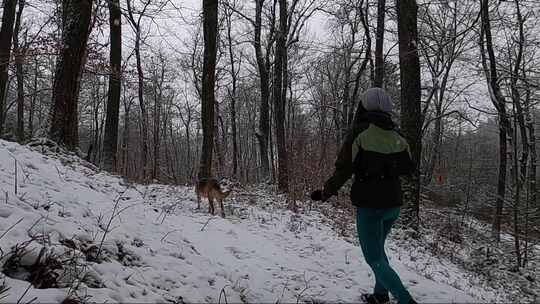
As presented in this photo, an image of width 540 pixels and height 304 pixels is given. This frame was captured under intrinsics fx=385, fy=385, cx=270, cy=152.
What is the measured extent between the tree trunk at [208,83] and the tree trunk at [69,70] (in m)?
2.89

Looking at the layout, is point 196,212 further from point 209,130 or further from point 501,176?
point 501,176

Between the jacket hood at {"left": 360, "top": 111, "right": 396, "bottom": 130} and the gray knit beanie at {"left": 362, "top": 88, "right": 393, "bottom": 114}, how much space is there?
0.06m

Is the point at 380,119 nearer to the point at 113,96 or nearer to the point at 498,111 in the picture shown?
the point at 113,96

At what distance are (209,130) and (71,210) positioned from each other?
18.4 feet

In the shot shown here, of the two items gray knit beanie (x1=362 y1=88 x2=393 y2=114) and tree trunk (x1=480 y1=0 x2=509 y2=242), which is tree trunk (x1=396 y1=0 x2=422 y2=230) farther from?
gray knit beanie (x1=362 y1=88 x2=393 y2=114)

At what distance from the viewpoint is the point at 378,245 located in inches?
133

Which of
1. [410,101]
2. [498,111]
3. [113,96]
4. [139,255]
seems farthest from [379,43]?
[139,255]

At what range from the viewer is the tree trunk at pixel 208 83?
927 cm

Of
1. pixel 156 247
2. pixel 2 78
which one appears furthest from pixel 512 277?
pixel 2 78

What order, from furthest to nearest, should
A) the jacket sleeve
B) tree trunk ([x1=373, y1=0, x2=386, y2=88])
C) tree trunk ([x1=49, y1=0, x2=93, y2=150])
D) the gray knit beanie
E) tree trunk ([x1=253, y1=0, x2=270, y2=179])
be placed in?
tree trunk ([x1=253, y1=0, x2=270, y2=179]) < tree trunk ([x1=373, y1=0, x2=386, y2=88]) < tree trunk ([x1=49, y1=0, x2=93, y2=150]) < the gray knit beanie < the jacket sleeve

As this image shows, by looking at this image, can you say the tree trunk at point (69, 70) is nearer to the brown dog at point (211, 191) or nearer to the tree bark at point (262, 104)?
the brown dog at point (211, 191)

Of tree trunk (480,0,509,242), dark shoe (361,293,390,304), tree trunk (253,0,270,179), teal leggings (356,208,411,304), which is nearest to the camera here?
teal leggings (356,208,411,304)

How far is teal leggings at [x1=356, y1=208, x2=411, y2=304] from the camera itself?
130 inches

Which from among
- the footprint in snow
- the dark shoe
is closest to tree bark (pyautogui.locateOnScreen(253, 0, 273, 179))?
the footprint in snow
